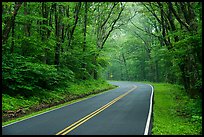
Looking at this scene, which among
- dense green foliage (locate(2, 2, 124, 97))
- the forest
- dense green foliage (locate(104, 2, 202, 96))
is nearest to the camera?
the forest

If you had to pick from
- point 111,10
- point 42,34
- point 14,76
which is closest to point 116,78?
point 111,10

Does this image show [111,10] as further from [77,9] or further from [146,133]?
[146,133]

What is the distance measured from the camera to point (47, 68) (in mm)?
19469

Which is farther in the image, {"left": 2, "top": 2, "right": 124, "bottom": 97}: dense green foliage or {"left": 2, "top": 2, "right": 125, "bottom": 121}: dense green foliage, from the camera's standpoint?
{"left": 2, "top": 2, "right": 124, "bottom": 97}: dense green foliage

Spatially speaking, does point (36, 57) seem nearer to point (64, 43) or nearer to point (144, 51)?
point (64, 43)

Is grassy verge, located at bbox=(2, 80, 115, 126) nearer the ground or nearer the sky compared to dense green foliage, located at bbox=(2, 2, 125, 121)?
nearer the ground

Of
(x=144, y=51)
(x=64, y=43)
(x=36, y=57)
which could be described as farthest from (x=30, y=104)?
(x=144, y=51)

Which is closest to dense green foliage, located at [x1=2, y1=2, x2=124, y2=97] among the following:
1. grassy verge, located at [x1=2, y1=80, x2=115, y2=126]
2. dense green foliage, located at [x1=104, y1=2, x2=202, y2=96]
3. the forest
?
the forest

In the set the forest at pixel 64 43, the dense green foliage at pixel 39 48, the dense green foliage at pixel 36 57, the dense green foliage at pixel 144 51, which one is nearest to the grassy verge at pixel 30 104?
the dense green foliage at pixel 36 57

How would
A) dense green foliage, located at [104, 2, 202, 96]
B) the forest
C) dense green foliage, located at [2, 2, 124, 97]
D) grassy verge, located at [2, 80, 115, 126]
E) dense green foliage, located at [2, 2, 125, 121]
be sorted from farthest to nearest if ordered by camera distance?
dense green foliage, located at [104, 2, 202, 96]
dense green foliage, located at [2, 2, 124, 97]
dense green foliage, located at [2, 2, 125, 121]
the forest
grassy verge, located at [2, 80, 115, 126]

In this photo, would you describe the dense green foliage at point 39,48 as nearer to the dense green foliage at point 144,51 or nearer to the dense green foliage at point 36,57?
the dense green foliage at point 36,57

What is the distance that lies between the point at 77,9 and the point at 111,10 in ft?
29.2

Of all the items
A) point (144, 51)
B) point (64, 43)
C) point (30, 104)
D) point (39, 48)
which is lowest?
point (30, 104)

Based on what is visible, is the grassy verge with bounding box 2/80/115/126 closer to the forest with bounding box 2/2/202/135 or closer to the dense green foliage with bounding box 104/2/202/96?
the forest with bounding box 2/2/202/135
